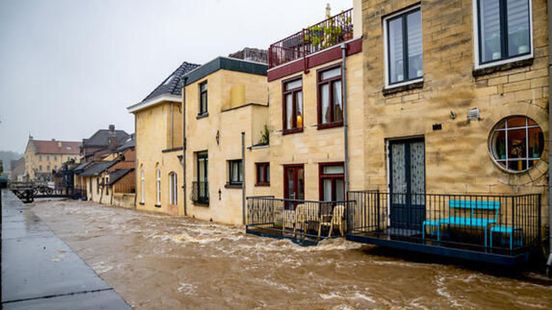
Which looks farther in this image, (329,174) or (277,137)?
(277,137)

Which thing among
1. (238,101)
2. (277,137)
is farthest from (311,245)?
(238,101)

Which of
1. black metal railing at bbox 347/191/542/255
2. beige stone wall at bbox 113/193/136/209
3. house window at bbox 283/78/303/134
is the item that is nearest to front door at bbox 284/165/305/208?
house window at bbox 283/78/303/134

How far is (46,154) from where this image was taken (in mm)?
94562

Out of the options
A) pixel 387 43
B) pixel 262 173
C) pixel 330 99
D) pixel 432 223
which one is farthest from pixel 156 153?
pixel 432 223

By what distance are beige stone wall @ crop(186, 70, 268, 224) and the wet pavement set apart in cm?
1155

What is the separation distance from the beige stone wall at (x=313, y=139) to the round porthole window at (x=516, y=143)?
3569mm

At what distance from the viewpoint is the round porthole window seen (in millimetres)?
8164

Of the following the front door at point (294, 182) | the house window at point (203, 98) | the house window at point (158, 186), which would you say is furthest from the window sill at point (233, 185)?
the house window at point (158, 186)

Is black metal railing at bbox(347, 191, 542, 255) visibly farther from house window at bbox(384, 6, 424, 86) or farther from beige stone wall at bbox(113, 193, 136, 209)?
beige stone wall at bbox(113, 193, 136, 209)

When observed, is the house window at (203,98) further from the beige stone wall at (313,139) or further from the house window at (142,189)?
the house window at (142,189)

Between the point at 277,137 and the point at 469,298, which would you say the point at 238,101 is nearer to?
the point at 277,137

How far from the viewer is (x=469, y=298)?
6711 mm

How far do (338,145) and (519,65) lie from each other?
528 centimetres

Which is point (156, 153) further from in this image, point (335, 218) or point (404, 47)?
point (404, 47)
